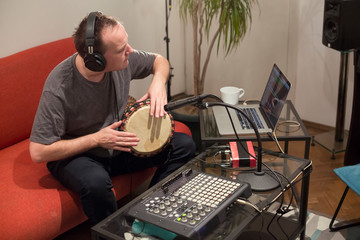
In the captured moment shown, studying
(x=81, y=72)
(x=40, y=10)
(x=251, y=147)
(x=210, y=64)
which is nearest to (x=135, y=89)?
(x=210, y=64)

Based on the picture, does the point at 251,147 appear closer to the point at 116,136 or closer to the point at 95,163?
the point at 116,136

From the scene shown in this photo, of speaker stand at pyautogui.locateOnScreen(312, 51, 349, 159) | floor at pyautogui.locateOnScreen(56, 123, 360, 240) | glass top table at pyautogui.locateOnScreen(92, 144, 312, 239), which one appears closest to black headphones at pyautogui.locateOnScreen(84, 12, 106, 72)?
glass top table at pyautogui.locateOnScreen(92, 144, 312, 239)

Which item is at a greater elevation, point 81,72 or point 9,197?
point 81,72

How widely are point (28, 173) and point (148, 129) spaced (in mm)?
658

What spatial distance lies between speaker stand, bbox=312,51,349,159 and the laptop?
34.4 inches

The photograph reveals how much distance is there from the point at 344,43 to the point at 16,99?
1941 millimetres

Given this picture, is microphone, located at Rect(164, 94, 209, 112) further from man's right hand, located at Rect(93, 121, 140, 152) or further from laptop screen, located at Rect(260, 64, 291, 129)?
laptop screen, located at Rect(260, 64, 291, 129)

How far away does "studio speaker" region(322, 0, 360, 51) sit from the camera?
8.20ft

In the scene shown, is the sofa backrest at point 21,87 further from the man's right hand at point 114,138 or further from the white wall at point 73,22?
the man's right hand at point 114,138

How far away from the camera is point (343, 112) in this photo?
9.94 feet

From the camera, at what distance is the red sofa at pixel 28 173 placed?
5.92ft

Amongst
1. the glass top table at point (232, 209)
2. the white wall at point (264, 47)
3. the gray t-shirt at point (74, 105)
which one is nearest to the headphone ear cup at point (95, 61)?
the gray t-shirt at point (74, 105)

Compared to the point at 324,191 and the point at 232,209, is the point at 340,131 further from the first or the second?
the point at 232,209

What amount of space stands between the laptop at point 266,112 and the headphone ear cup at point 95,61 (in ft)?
2.34
